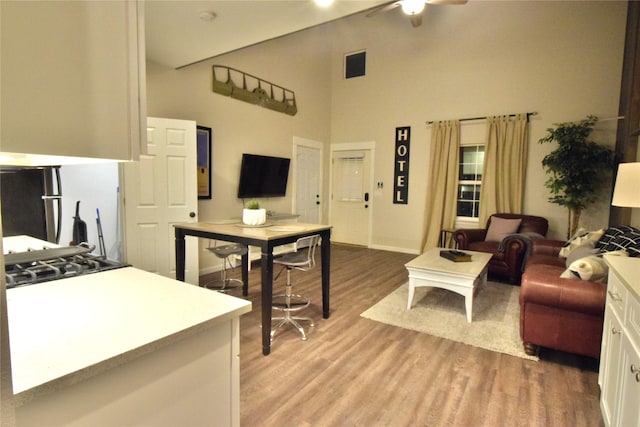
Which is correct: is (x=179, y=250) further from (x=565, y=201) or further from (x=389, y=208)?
(x=565, y=201)

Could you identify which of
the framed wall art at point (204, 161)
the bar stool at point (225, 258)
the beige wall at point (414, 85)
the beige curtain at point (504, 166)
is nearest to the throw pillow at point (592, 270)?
the bar stool at point (225, 258)

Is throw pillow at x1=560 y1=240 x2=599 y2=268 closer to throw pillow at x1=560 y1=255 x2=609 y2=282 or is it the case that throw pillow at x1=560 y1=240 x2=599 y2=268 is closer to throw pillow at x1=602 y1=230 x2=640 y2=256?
throw pillow at x1=602 y1=230 x2=640 y2=256

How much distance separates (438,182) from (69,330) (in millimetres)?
5756

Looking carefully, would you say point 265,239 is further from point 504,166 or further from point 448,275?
point 504,166

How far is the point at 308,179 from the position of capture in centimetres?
647

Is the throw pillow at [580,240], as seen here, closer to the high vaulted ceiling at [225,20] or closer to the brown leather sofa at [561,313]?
the brown leather sofa at [561,313]

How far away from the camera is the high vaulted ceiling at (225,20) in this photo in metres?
2.59

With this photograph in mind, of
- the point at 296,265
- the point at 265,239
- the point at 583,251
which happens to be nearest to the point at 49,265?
the point at 265,239

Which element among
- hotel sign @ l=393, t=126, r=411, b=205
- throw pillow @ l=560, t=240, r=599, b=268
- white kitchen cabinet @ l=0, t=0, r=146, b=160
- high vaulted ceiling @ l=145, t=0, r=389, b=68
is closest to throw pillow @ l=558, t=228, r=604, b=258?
throw pillow @ l=560, t=240, r=599, b=268

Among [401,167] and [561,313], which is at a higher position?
[401,167]

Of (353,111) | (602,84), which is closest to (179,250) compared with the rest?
(353,111)

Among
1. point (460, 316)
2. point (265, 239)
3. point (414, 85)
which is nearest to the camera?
point (265, 239)

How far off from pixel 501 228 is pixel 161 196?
4554 millimetres

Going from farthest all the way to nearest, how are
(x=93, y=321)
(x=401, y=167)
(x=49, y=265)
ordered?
(x=401, y=167)
(x=49, y=265)
(x=93, y=321)
